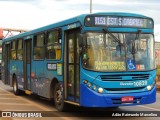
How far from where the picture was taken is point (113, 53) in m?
10.4

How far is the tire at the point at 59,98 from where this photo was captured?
1193 cm

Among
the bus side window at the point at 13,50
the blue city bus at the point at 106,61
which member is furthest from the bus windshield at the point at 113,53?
the bus side window at the point at 13,50

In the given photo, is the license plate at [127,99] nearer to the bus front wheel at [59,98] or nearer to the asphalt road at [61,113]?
the asphalt road at [61,113]

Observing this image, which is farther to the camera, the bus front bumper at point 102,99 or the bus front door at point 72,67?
the bus front door at point 72,67

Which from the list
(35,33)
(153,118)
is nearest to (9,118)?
(153,118)

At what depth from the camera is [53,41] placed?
12.8 meters

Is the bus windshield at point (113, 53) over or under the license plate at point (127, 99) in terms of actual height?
over

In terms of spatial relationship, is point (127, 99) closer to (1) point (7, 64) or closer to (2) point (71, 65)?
(2) point (71, 65)

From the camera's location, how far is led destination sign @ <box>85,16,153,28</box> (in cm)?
1052

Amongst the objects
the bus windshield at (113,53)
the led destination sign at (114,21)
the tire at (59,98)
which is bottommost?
the tire at (59,98)

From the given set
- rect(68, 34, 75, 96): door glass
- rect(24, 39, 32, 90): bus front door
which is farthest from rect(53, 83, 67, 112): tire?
rect(24, 39, 32, 90): bus front door

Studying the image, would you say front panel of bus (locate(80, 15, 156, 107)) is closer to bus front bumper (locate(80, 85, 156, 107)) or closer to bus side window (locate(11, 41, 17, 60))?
bus front bumper (locate(80, 85, 156, 107))

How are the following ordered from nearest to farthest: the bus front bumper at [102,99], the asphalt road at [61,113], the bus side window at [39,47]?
the bus front bumper at [102,99]
the asphalt road at [61,113]
the bus side window at [39,47]

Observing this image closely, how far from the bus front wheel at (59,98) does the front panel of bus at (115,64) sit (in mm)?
1654
